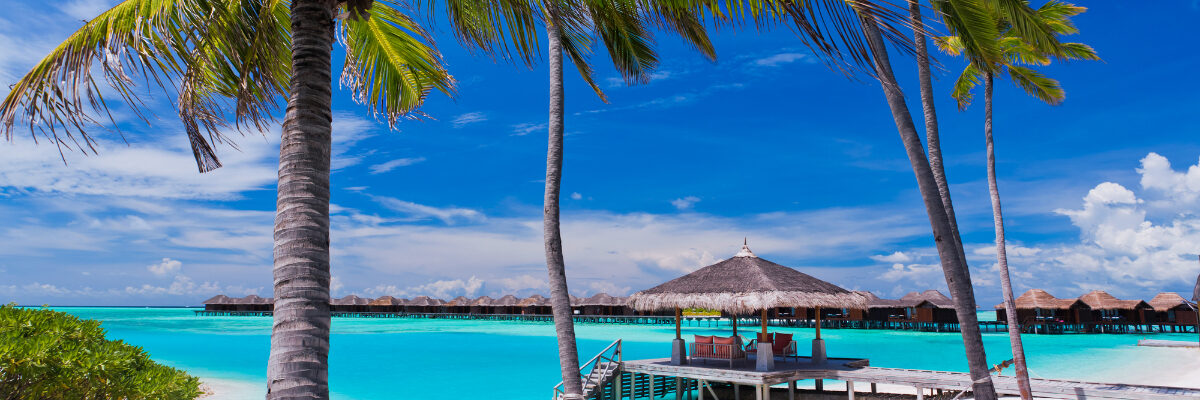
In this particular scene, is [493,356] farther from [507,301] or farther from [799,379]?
[507,301]

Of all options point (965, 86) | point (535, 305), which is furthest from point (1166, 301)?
point (535, 305)

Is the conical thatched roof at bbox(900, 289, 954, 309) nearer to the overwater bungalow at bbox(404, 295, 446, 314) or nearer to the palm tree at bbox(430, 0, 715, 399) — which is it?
the palm tree at bbox(430, 0, 715, 399)

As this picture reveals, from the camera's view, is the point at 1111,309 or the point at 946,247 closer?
the point at 946,247

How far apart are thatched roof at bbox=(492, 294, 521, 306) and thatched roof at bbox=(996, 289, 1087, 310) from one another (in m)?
39.8

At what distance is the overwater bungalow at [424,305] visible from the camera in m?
75.4

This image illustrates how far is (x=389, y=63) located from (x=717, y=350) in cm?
932

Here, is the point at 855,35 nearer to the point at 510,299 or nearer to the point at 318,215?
the point at 318,215

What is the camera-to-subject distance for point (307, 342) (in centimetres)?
319

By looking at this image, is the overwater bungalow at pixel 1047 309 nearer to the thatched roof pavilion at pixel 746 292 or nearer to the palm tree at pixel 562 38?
the thatched roof pavilion at pixel 746 292

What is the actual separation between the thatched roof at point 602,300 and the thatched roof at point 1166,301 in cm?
3626

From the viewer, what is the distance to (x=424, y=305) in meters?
76.4

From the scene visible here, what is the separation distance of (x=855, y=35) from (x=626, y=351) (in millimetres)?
34427

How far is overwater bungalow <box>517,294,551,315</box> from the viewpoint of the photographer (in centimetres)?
6475

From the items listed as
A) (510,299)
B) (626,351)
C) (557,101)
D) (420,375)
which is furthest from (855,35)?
(510,299)
